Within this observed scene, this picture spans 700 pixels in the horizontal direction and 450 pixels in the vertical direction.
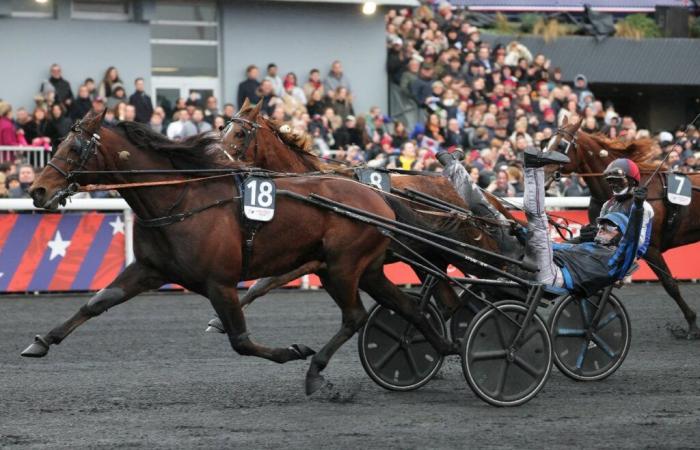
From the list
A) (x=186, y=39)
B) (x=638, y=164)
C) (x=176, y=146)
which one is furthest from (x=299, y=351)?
(x=186, y=39)

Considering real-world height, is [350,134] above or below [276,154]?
below

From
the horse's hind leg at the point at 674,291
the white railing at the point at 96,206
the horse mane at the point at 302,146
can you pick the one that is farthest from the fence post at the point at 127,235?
the horse's hind leg at the point at 674,291

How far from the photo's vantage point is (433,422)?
24.6ft

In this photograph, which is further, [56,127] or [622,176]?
[56,127]

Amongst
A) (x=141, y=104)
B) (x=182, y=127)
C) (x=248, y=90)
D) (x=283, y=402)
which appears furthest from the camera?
(x=248, y=90)

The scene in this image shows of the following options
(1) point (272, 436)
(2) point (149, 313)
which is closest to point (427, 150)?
(2) point (149, 313)

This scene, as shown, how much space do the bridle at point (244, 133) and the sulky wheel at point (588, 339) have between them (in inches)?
122

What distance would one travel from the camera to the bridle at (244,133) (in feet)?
35.0

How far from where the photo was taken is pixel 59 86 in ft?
57.8

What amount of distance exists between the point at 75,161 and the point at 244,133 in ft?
9.61

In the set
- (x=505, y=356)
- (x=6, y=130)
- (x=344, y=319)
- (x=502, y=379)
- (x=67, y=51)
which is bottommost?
(x=502, y=379)

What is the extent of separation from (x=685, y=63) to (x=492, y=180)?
11.9 metres

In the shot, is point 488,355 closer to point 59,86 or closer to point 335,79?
point 59,86

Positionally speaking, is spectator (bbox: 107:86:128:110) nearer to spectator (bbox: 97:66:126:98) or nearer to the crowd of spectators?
the crowd of spectators
